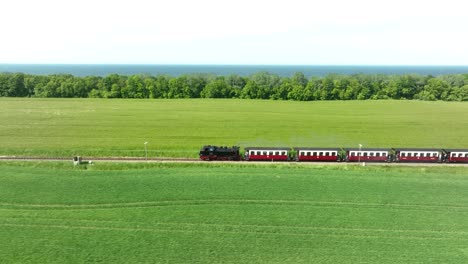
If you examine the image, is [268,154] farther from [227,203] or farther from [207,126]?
[207,126]

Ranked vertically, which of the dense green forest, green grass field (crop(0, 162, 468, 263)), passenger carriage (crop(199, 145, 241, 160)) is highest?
the dense green forest

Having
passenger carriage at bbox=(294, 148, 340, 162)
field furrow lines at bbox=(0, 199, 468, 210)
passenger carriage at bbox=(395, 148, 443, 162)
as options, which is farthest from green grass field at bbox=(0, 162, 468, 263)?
passenger carriage at bbox=(294, 148, 340, 162)

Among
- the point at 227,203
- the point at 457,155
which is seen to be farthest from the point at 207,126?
the point at 457,155

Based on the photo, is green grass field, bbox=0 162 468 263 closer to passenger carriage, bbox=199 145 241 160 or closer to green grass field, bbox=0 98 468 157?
passenger carriage, bbox=199 145 241 160

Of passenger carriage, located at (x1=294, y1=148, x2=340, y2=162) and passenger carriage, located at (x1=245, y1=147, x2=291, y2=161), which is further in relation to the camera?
passenger carriage, located at (x1=245, y1=147, x2=291, y2=161)

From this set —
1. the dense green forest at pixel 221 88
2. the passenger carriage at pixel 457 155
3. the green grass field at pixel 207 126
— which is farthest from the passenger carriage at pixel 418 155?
the dense green forest at pixel 221 88

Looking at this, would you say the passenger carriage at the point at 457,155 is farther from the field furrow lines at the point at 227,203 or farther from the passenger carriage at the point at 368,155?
the field furrow lines at the point at 227,203

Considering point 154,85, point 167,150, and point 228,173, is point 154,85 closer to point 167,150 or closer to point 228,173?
point 167,150
